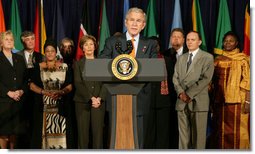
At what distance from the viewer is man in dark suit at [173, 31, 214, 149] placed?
4.57 metres

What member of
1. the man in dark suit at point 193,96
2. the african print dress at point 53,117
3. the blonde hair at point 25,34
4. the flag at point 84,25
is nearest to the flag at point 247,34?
the man in dark suit at point 193,96

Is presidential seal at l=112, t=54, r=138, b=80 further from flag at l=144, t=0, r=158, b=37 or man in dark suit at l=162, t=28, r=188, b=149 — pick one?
flag at l=144, t=0, r=158, b=37

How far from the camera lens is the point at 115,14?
4.98m

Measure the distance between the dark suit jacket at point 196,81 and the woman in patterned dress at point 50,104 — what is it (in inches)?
48.3

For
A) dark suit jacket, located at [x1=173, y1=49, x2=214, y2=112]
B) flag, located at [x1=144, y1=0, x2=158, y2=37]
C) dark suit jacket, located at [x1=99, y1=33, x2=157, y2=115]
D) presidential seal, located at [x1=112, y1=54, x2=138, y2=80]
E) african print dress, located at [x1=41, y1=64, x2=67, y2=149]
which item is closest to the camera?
presidential seal, located at [x1=112, y1=54, x2=138, y2=80]

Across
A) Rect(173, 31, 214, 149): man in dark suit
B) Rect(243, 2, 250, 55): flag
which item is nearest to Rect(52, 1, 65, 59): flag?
Rect(173, 31, 214, 149): man in dark suit

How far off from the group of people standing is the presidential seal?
4.41ft

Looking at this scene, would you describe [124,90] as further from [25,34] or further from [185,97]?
[25,34]

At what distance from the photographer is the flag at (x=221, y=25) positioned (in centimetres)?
486

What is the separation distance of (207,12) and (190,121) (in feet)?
4.18

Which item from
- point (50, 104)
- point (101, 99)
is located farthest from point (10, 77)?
point (101, 99)

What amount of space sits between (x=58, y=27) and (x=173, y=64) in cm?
138

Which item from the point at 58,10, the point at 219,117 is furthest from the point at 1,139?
the point at 219,117

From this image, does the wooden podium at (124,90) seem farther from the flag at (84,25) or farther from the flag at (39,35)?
the flag at (39,35)
